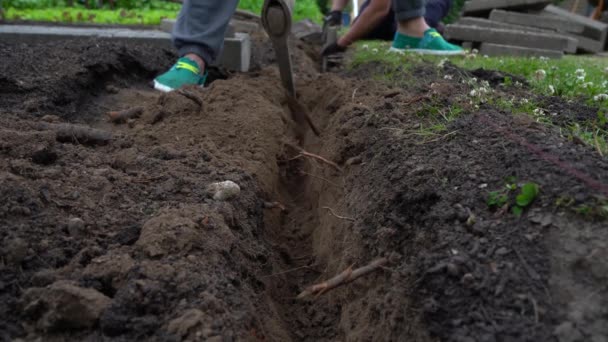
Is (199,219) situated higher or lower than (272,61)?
higher

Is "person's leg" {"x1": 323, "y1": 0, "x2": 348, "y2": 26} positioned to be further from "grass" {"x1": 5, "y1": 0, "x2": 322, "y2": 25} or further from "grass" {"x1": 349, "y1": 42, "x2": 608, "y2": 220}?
"grass" {"x1": 5, "y1": 0, "x2": 322, "y2": 25}

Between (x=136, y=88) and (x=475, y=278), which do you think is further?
(x=136, y=88)

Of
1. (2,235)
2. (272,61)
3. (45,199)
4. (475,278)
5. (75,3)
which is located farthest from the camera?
(75,3)

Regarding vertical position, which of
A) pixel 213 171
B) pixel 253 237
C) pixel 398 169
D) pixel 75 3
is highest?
pixel 398 169

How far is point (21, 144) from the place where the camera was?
1.98 meters

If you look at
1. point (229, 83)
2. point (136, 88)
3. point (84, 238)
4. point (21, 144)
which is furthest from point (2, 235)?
point (136, 88)

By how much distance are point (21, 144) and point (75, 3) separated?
786cm

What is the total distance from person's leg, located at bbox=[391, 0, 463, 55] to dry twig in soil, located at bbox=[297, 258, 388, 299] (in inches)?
133

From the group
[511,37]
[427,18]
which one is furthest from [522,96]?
[427,18]

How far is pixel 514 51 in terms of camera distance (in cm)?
542

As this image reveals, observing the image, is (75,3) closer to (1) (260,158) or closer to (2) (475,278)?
(1) (260,158)

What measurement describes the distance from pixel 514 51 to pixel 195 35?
11.7 feet

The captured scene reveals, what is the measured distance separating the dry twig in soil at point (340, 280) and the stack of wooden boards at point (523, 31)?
15.0 ft

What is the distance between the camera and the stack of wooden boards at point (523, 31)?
5.41 metres
